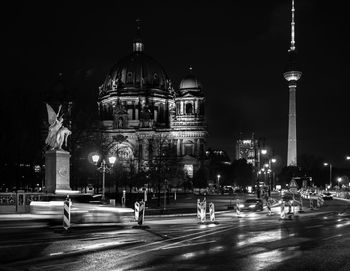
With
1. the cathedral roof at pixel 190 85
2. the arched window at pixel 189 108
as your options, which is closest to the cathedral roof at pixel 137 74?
the cathedral roof at pixel 190 85

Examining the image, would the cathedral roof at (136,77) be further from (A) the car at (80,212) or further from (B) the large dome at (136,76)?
(A) the car at (80,212)

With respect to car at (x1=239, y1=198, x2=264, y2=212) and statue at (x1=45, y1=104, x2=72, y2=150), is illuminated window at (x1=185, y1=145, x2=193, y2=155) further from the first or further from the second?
statue at (x1=45, y1=104, x2=72, y2=150)

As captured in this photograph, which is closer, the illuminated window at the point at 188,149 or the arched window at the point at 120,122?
the illuminated window at the point at 188,149

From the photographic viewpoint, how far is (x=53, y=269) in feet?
43.1

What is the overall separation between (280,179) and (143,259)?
184 meters

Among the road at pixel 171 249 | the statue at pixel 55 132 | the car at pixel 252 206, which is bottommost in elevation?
the car at pixel 252 206

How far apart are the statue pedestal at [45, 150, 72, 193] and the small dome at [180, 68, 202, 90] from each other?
446 feet

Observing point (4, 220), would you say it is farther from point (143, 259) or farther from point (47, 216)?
point (143, 259)

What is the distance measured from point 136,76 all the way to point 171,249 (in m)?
162

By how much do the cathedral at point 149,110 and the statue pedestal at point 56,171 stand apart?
342ft

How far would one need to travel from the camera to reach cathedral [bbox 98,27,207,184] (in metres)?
154

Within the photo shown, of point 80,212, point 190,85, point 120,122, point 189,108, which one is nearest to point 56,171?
point 80,212

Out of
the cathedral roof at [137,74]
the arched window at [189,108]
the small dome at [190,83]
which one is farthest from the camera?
the cathedral roof at [137,74]

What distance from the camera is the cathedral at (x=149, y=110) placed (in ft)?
505
